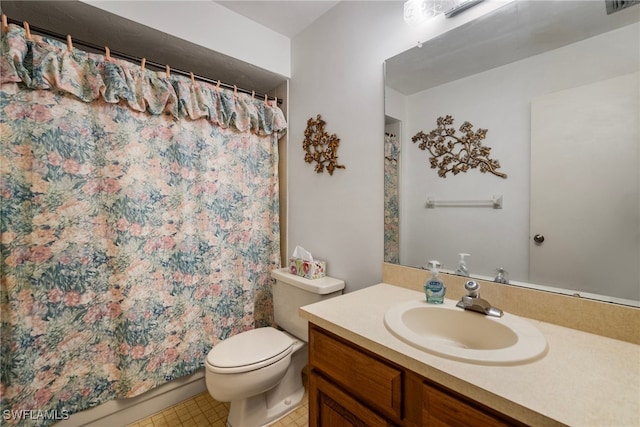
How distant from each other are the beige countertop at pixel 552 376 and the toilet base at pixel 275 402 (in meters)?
0.88

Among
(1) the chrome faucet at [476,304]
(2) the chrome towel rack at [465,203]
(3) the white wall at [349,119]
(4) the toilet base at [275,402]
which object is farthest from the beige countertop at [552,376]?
(4) the toilet base at [275,402]

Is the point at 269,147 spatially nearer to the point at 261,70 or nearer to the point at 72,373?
the point at 261,70

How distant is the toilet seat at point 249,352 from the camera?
127 cm

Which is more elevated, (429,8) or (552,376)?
(429,8)

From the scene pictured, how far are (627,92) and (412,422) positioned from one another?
1.13 metres

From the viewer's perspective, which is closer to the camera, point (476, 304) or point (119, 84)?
point (476, 304)

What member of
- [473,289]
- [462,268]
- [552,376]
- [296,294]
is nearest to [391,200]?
[462,268]

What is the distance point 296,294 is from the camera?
5.24 feet

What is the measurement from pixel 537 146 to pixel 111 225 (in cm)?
190

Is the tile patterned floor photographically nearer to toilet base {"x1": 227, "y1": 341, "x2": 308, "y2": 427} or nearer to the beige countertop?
toilet base {"x1": 227, "y1": 341, "x2": 308, "y2": 427}

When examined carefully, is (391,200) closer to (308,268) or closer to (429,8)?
(308,268)

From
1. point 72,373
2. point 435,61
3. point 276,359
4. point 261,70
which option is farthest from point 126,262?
point 435,61

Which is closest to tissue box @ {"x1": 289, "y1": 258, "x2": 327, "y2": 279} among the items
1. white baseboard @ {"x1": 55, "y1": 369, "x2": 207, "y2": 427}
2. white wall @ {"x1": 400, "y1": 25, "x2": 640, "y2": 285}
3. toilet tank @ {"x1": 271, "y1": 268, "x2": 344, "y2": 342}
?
toilet tank @ {"x1": 271, "y1": 268, "x2": 344, "y2": 342}

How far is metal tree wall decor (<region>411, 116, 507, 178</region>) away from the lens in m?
1.09
